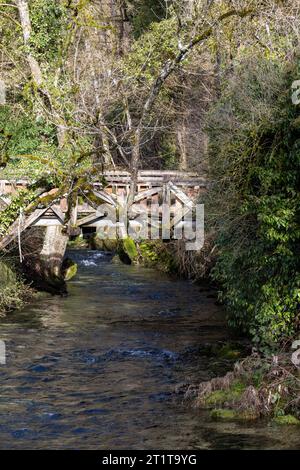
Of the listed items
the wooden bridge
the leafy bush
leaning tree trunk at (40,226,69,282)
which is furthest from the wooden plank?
the leafy bush

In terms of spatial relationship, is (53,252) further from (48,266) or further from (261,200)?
(261,200)

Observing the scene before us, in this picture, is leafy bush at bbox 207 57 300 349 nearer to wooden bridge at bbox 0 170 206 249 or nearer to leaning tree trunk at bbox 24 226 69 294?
wooden bridge at bbox 0 170 206 249

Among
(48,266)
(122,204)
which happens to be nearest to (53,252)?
(48,266)

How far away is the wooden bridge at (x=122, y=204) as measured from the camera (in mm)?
23562

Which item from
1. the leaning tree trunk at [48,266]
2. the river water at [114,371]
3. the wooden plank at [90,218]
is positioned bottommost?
the river water at [114,371]

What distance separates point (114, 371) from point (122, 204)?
9.89m

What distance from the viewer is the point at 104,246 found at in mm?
31500

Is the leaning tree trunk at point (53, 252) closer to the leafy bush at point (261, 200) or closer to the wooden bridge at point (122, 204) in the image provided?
the wooden bridge at point (122, 204)

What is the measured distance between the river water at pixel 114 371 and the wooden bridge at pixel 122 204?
6.84ft

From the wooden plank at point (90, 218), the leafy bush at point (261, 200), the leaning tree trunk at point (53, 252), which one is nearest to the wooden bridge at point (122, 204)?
the wooden plank at point (90, 218)

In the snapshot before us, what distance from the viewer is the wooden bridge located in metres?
23.6

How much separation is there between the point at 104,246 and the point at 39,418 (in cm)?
1863

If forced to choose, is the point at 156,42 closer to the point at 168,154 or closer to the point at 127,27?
the point at 168,154
